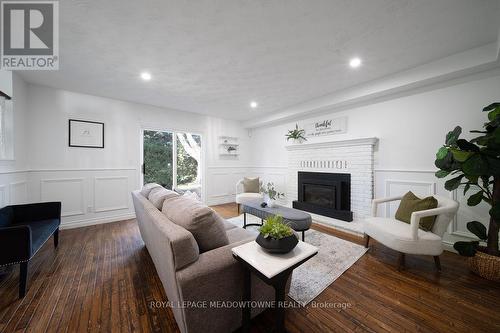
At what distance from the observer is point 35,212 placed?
7.93 ft

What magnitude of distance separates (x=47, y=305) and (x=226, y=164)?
4320mm

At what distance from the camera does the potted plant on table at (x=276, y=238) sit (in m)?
1.14

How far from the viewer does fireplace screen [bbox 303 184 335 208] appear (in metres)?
3.71

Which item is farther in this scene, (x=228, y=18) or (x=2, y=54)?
(x=2, y=54)

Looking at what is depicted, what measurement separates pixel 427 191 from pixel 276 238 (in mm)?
2907

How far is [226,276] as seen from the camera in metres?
1.20

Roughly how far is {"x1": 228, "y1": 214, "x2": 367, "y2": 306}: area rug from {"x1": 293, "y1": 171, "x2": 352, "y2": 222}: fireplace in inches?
32.7

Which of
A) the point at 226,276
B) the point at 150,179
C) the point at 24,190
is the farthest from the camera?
the point at 150,179

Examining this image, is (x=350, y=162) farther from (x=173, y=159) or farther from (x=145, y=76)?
(x=173, y=159)

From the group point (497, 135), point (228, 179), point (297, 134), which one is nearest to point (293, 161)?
point (297, 134)

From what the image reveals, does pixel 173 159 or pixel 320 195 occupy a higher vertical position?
pixel 173 159

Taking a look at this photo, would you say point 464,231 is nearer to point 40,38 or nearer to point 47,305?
point 47,305

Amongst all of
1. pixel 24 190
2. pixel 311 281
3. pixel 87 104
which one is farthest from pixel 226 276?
pixel 87 104

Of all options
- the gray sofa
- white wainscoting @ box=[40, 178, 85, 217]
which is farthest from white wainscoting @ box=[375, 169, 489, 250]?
white wainscoting @ box=[40, 178, 85, 217]
